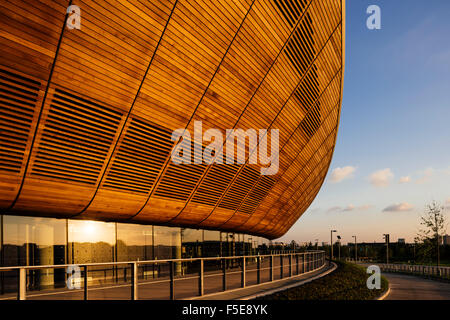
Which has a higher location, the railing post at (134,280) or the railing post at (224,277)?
the railing post at (134,280)

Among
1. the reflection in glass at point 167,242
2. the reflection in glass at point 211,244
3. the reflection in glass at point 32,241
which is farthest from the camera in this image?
the reflection in glass at point 211,244

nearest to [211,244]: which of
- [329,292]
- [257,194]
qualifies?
[257,194]

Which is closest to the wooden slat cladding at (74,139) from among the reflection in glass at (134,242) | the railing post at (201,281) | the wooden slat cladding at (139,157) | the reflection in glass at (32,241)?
the wooden slat cladding at (139,157)

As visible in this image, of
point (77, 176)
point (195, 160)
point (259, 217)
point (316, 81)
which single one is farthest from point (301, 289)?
point (259, 217)

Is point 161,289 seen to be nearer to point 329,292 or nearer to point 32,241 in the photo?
point 329,292

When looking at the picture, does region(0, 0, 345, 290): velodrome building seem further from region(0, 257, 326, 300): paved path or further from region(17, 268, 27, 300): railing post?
region(17, 268, 27, 300): railing post

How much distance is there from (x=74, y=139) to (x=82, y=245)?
17.1 feet

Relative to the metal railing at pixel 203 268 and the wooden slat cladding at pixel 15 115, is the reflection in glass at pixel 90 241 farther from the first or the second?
the wooden slat cladding at pixel 15 115

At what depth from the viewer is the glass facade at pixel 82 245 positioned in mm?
10880

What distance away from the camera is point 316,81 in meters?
18.1

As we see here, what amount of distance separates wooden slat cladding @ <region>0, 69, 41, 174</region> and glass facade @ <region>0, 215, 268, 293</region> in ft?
9.62

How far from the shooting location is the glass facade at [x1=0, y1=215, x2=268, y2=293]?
1088cm

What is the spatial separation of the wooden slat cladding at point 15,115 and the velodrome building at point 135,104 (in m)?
0.03
